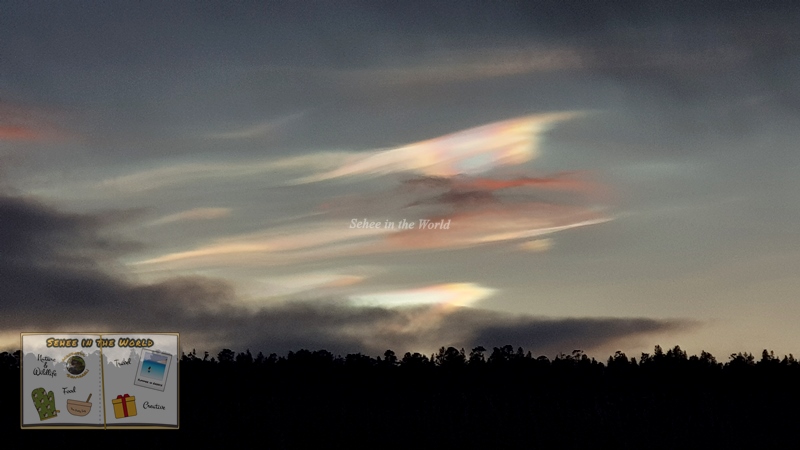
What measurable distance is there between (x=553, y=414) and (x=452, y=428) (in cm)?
3155

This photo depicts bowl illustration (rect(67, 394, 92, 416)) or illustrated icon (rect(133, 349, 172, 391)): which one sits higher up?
illustrated icon (rect(133, 349, 172, 391))

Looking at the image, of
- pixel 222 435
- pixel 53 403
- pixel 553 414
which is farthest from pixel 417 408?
pixel 53 403

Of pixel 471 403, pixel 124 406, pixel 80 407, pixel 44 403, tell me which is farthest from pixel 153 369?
pixel 471 403

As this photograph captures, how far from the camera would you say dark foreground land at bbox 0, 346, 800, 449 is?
91.4m

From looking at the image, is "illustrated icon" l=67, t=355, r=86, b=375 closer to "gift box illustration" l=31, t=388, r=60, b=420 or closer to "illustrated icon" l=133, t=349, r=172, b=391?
"gift box illustration" l=31, t=388, r=60, b=420

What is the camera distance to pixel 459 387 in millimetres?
161750

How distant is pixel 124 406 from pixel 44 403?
4.90 m

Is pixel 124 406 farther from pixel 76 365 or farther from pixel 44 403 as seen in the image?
pixel 44 403

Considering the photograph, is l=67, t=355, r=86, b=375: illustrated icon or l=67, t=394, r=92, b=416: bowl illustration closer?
l=67, t=355, r=86, b=375: illustrated icon

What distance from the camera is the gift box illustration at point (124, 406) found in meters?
48.8

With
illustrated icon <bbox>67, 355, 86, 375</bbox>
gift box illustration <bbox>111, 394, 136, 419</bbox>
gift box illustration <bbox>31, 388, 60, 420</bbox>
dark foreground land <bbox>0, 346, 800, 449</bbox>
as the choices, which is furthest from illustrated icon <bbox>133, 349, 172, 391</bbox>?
dark foreground land <bbox>0, 346, 800, 449</bbox>

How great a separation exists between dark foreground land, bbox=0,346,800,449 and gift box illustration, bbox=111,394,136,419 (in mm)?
31333

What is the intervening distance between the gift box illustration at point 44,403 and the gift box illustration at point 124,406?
3.58m

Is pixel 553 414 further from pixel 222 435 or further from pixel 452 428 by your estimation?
pixel 222 435
